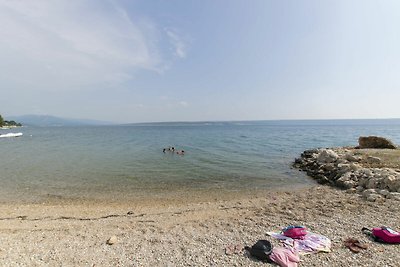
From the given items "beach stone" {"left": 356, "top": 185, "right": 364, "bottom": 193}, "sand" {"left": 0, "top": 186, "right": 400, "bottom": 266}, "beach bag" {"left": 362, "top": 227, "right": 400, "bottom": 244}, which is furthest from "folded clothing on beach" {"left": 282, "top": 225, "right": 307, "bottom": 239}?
"beach stone" {"left": 356, "top": 185, "right": 364, "bottom": 193}

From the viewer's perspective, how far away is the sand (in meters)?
6.51

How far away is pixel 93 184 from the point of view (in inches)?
633

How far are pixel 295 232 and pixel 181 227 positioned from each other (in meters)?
4.24

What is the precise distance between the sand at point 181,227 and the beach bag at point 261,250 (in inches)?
8.9

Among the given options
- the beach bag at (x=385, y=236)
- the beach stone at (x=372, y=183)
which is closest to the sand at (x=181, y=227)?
the beach bag at (x=385, y=236)

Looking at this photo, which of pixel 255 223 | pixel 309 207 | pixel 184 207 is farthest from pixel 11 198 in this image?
pixel 309 207

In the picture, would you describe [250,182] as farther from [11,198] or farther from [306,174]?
[11,198]

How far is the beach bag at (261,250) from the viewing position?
21.2 ft

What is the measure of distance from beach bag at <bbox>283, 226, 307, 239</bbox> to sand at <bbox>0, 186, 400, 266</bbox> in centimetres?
67

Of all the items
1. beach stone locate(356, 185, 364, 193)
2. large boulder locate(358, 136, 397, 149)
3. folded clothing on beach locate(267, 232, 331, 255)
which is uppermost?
large boulder locate(358, 136, 397, 149)

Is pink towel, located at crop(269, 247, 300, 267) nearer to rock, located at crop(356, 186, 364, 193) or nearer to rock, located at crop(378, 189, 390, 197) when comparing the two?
rock, located at crop(378, 189, 390, 197)

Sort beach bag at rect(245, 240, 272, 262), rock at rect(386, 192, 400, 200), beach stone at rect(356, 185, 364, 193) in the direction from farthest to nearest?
beach stone at rect(356, 185, 364, 193) → rock at rect(386, 192, 400, 200) → beach bag at rect(245, 240, 272, 262)

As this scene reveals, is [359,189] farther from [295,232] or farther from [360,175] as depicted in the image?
[295,232]

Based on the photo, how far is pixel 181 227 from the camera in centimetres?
892
